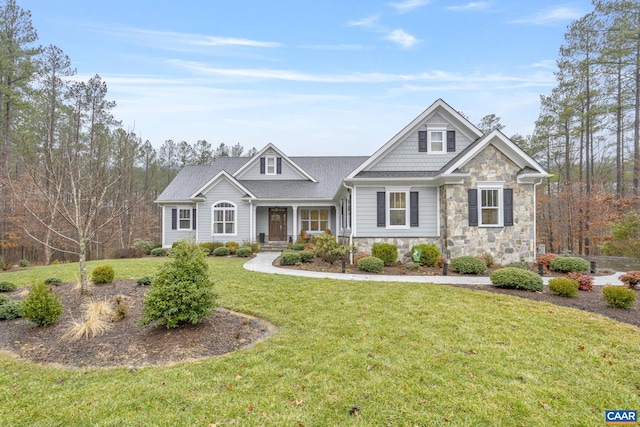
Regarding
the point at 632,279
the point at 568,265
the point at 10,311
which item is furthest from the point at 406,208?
the point at 10,311

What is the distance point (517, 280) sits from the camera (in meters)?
7.59

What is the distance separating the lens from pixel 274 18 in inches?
513

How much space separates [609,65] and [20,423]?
89.8 ft

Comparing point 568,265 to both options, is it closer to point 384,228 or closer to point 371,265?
point 384,228

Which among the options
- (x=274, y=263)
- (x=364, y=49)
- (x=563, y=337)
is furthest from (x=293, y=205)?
(x=563, y=337)

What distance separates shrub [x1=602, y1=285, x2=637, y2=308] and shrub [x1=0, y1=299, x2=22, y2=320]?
39.8ft

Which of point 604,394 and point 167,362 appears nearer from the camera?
point 604,394

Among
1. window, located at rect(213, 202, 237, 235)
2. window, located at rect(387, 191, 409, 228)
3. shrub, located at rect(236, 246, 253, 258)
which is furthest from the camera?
window, located at rect(213, 202, 237, 235)

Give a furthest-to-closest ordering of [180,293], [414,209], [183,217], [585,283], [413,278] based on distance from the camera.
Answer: [183,217], [414,209], [413,278], [585,283], [180,293]

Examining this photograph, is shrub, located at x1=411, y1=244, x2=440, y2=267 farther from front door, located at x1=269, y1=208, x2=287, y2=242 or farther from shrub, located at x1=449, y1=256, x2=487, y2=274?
front door, located at x1=269, y1=208, x2=287, y2=242

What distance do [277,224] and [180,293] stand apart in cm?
1484

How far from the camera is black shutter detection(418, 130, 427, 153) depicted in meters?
12.8

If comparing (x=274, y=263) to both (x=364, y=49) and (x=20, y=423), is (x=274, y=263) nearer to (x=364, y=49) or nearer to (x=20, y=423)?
(x=20, y=423)

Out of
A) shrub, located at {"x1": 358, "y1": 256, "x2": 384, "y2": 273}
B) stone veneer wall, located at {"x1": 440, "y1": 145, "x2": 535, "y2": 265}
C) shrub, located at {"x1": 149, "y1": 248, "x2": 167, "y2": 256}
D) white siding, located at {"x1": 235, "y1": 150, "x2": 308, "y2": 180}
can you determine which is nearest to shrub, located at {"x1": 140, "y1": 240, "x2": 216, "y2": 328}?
shrub, located at {"x1": 358, "y1": 256, "x2": 384, "y2": 273}
